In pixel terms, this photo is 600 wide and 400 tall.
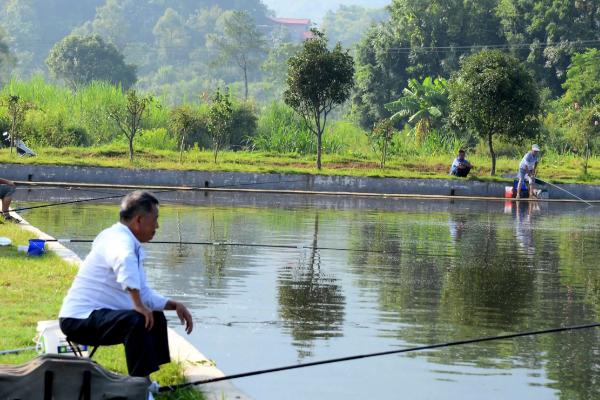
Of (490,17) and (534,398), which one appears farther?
(490,17)

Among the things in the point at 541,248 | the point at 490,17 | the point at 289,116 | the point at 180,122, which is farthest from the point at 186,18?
the point at 541,248

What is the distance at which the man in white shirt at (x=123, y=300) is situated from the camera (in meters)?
6.57

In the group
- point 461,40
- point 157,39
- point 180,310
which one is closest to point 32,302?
point 180,310

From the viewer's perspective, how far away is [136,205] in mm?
6789

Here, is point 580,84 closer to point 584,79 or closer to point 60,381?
point 584,79

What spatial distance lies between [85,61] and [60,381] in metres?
68.7

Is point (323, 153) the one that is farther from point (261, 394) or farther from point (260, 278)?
point (261, 394)

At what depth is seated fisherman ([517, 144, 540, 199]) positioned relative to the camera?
3070cm

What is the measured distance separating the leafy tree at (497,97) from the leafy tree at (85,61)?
42.0 meters

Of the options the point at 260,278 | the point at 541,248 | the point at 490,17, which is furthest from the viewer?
the point at 490,17

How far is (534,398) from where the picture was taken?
26.6 feet

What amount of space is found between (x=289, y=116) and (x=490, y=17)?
16266mm

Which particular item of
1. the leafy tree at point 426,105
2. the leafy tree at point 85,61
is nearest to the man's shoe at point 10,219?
the leafy tree at point 426,105

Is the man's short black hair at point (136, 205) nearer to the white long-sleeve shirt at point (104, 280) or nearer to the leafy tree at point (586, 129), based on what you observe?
the white long-sleeve shirt at point (104, 280)
